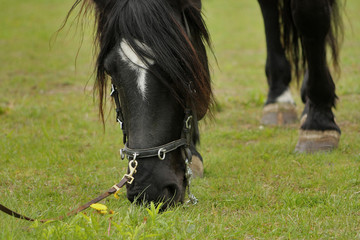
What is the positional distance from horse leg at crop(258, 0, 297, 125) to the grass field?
0.20 m

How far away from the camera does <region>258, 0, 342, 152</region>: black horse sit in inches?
155

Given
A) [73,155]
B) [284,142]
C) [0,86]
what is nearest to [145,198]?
[73,155]

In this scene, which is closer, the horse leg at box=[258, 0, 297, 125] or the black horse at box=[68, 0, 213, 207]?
the black horse at box=[68, 0, 213, 207]

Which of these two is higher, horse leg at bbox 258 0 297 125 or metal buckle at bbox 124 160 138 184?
metal buckle at bbox 124 160 138 184

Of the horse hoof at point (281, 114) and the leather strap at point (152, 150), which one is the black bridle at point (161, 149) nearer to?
the leather strap at point (152, 150)

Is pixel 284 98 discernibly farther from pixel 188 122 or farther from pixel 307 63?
pixel 188 122

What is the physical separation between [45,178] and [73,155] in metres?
0.68

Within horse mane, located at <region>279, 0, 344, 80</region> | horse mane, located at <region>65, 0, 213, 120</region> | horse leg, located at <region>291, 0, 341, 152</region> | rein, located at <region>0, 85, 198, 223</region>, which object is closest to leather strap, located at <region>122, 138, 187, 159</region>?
rein, located at <region>0, 85, 198, 223</region>

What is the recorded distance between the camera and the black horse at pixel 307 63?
393cm

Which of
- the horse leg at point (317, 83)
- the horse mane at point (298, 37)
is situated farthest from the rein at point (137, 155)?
the horse mane at point (298, 37)

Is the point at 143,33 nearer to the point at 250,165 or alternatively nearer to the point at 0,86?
the point at 250,165

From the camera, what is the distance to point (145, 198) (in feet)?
8.91

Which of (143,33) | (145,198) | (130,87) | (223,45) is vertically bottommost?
(223,45)

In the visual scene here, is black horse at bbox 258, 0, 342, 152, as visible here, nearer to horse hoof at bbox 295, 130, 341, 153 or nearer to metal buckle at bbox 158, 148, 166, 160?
horse hoof at bbox 295, 130, 341, 153
